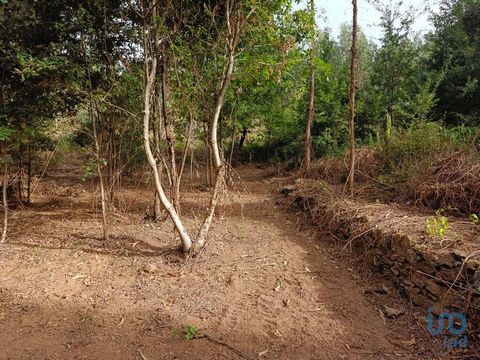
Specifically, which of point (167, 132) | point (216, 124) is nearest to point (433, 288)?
point (216, 124)

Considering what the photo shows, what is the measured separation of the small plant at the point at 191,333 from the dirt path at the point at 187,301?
0.04 meters

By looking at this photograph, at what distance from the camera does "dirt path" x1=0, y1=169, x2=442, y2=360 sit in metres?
2.51

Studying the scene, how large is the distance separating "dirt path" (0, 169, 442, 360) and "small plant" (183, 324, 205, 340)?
4 centimetres

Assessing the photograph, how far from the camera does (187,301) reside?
121 inches

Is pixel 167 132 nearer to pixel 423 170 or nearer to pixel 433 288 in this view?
pixel 433 288

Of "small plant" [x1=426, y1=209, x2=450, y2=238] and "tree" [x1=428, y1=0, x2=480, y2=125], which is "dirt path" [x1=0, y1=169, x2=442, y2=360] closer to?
"small plant" [x1=426, y1=209, x2=450, y2=238]

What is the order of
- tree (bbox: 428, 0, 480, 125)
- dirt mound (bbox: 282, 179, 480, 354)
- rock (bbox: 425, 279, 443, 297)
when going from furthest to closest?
tree (bbox: 428, 0, 480, 125) < rock (bbox: 425, 279, 443, 297) < dirt mound (bbox: 282, 179, 480, 354)

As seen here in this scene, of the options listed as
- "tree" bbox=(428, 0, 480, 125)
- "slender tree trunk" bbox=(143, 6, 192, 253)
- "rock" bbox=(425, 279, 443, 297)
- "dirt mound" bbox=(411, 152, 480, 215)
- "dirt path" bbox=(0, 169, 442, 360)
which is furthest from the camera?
"tree" bbox=(428, 0, 480, 125)

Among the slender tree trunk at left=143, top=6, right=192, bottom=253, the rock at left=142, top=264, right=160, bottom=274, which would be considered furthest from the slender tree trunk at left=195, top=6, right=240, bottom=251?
the rock at left=142, top=264, right=160, bottom=274

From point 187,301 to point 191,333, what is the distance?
47 centimetres

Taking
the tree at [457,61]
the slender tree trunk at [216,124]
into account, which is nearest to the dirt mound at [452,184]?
the slender tree trunk at [216,124]

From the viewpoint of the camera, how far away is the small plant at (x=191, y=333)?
259 cm

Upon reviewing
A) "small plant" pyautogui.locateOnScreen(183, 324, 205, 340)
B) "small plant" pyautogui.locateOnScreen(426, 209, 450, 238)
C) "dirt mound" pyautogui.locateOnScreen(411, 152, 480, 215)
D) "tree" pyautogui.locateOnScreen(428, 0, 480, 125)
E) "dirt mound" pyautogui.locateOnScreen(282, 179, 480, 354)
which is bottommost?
"small plant" pyautogui.locateOnScreen(183, 324, 205, 340)

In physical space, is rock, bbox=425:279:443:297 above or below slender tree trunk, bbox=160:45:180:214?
below
